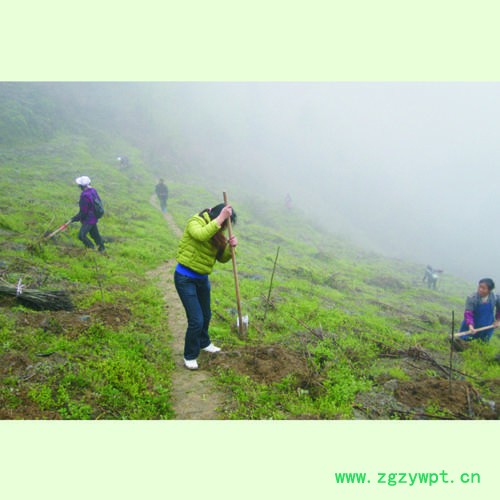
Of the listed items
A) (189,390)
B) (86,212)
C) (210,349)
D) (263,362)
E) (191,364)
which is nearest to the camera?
(189,390)

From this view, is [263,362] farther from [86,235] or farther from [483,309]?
[86,235]

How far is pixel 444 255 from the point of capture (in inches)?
1978

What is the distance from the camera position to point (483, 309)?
26.1ft

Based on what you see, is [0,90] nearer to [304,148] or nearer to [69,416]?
[69,416]

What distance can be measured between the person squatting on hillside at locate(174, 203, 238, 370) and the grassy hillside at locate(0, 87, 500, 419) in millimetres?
1011

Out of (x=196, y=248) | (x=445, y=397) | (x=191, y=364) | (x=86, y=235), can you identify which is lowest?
(x=191, y=364)

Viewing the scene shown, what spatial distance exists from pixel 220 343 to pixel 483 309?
6.52 meters

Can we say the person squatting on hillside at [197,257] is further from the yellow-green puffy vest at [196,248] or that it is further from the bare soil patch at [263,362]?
the bare soil patch at [263,362]

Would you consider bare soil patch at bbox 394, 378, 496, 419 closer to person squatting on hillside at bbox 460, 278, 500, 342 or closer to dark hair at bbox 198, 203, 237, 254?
person squatting on hillside at bbox 460, 278, 500, 342

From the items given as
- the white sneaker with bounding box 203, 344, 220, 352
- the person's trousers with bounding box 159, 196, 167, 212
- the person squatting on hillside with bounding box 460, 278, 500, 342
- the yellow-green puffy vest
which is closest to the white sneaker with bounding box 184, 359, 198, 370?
the white sneaker with bounding box 203, 344, 220, 352

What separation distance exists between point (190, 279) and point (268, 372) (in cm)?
204

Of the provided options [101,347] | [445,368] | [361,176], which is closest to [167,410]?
[101,347]

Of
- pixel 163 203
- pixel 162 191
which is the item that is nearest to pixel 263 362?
pixel 162 191

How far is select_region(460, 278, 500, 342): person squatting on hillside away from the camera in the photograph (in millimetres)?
7793
